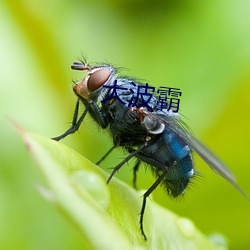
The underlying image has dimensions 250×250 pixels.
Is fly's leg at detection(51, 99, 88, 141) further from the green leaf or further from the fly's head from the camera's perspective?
the green leaf

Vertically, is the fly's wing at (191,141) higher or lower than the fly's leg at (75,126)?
higher

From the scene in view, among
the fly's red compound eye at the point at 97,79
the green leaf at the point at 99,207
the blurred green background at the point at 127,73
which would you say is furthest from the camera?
the blurred green background at the point at 127,73

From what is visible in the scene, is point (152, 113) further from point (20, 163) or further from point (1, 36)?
point (1, 36)

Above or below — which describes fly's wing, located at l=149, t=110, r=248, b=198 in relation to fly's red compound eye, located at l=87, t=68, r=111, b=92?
below

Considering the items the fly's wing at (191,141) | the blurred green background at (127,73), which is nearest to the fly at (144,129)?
the fly's wing at (191,141)

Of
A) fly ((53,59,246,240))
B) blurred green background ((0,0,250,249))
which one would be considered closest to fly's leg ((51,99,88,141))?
fly ((53,59,246,240))

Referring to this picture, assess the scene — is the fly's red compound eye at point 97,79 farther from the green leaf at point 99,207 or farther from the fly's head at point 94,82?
the green leaf at point 99,207
